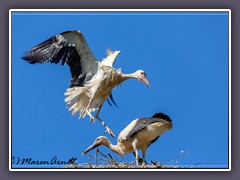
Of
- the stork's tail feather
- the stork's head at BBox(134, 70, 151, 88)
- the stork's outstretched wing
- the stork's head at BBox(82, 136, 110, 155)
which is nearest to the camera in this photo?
the stork's tail feather

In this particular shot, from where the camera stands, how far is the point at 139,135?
42.6 feet

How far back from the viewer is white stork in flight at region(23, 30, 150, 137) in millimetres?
13328

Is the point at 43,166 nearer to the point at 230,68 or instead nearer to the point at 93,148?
the point at 93,148

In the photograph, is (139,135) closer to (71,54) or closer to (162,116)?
(162,116)

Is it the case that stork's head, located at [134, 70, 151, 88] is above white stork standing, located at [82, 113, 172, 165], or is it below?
above

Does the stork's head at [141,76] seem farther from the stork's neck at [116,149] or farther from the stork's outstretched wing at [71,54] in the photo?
the stork's neck at [116,149]

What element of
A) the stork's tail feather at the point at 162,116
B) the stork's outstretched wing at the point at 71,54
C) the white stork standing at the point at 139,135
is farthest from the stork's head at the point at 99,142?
the stork's outstretched wing at the point at 71,54

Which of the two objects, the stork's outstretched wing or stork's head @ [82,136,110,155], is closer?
stork's head @ [82,136,110,155]

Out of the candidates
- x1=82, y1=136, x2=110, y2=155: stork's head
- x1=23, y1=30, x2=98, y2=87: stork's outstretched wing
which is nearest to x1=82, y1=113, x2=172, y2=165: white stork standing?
x1=82, y1=136, x2=110, y2=155: stork's head

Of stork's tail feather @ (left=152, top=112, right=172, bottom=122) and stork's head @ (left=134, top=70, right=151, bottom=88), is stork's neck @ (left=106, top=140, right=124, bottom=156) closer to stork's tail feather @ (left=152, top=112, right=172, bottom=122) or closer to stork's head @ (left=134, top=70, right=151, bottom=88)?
stork's tail feather @ (left=152, top=112, right=172, bottom=122)

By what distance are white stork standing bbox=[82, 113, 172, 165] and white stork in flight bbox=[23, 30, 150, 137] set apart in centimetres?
26

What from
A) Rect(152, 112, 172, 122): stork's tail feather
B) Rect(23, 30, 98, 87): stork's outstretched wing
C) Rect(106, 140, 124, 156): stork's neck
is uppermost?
Rect(23, 30, 98, 87): stork's outstretched wing

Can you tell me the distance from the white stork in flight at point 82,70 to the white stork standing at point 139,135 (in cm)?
26

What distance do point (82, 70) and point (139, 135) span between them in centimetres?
101
